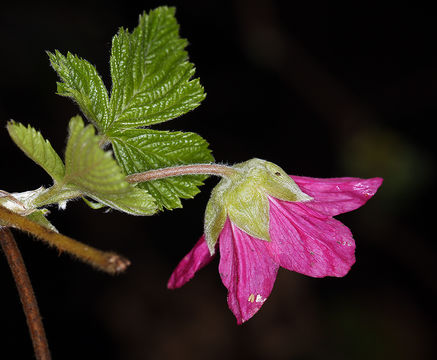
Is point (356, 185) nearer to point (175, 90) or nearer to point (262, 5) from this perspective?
point (175, 90)

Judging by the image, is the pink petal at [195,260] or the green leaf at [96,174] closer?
the green leaf at [96,174]

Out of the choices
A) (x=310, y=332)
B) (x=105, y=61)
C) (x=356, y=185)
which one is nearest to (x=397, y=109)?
(x=310, y=332)

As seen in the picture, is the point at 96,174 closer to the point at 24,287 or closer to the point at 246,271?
the point at 24,287

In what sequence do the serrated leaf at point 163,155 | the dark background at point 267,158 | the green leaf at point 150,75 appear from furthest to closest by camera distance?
the dark background at point 267,158
the serrated leaf at point 163,155
the green leaf at point 150,75

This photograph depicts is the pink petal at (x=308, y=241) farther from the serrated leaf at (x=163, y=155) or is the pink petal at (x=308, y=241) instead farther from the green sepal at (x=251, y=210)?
the serrated leaf at (x=163, y=155)

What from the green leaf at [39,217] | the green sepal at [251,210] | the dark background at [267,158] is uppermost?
the green leaf at [39,217]

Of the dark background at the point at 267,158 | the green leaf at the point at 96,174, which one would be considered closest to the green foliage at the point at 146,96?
the green leaf at the point at 96,174

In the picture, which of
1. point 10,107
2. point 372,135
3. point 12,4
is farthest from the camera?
point 372,135
